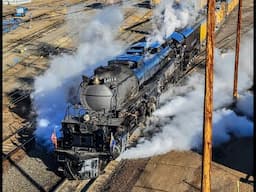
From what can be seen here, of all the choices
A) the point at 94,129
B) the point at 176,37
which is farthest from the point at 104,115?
the point at 176,37

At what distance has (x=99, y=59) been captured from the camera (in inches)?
1056

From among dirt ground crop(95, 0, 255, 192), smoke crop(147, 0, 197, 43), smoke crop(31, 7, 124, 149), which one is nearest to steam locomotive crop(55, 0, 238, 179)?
dirt ground crop(95, 0, 255, 192)

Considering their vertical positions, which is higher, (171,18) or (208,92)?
(171,18)

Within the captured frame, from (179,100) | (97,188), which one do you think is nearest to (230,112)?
(179,100)

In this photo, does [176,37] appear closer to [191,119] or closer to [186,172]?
[191,119]

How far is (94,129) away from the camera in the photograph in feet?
48.9

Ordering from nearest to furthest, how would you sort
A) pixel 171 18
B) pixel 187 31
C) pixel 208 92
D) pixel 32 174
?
pixel 208 92 → pixel 32 174 → pixel 171 18 → pixel 187 31

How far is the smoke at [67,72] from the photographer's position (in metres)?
19.7

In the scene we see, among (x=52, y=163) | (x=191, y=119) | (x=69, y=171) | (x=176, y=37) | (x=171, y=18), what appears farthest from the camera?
(x=171, y=18)

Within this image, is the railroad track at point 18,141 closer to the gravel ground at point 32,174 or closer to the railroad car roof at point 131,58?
the gravel ground at point 32,174

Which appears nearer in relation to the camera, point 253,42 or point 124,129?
point 124,129

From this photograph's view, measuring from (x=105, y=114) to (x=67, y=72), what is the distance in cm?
1036

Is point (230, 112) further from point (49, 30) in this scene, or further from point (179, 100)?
point (49, 30)

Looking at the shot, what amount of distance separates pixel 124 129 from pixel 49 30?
26358 millimetres
